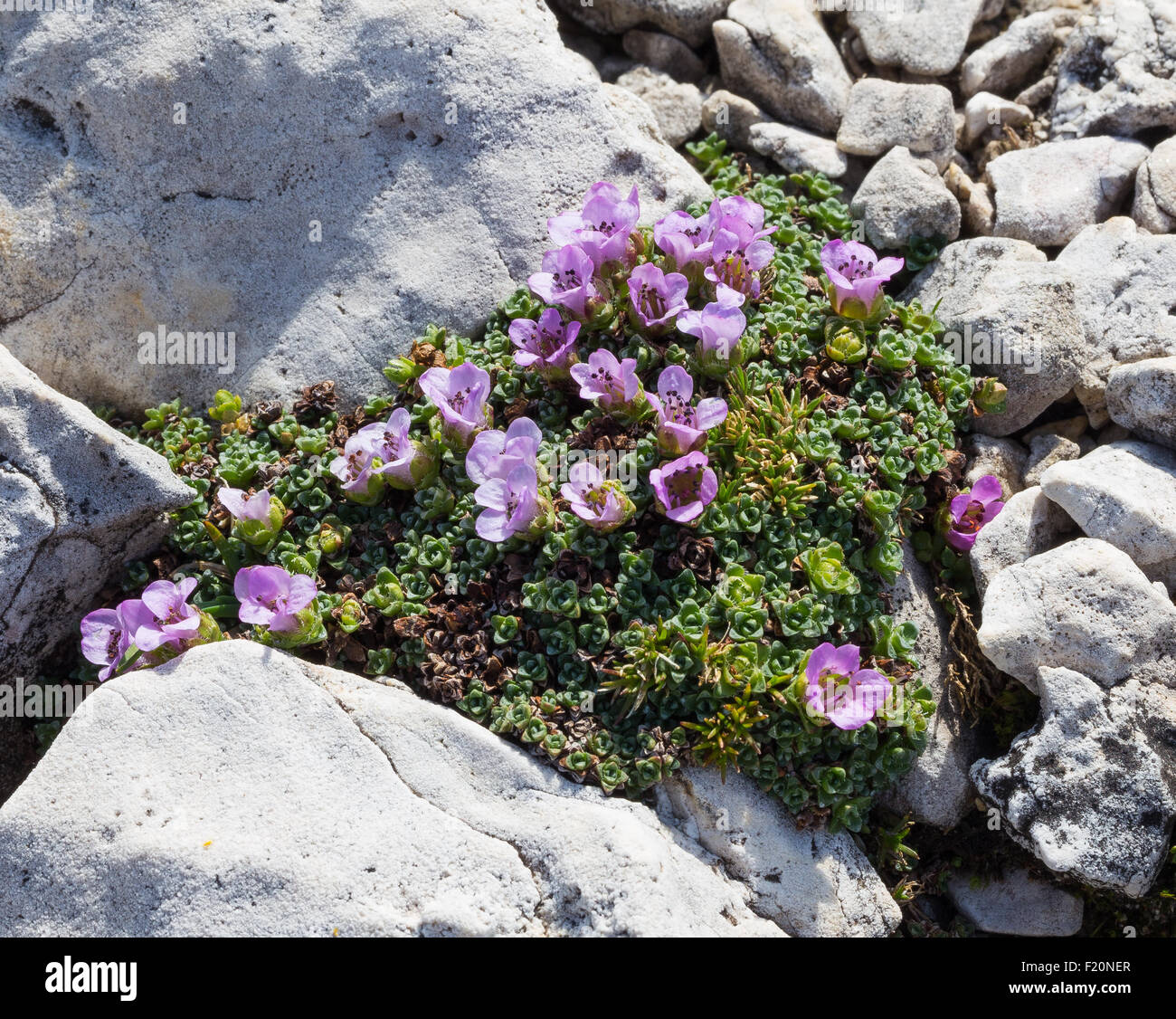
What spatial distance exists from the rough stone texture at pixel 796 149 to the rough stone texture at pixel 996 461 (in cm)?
179

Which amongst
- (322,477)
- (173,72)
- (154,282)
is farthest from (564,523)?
(173,72)

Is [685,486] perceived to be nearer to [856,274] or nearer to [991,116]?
[856,274]

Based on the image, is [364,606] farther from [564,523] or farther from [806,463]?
[806,463]

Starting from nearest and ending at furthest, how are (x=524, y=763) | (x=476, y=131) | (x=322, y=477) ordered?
(x=524, y=763)
(x=322, y=477)
(x=476, y=131)

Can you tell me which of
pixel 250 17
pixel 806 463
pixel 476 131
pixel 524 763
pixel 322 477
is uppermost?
pixel 250 17

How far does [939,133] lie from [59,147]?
4700 mm

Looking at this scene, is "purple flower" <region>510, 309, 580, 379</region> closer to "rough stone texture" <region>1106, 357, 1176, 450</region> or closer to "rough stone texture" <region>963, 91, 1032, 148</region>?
"rough stone texture" <region>1106, 357, 1176, 450</region>

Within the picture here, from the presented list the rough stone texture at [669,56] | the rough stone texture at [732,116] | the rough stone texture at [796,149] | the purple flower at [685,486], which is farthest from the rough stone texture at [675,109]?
the purple flower at [685,486]

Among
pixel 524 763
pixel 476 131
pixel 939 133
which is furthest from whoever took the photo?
pixel 939 133

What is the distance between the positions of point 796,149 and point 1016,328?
1.69m

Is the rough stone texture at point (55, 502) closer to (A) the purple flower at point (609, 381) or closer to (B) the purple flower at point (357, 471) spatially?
(B) the purple flower at point (357, 471)

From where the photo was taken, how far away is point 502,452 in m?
4.43

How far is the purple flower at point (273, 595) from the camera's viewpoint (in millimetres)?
4211

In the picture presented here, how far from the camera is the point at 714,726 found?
4.10m
